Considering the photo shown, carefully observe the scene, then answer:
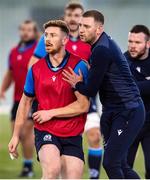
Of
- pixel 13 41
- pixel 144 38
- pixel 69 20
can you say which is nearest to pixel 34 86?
pixel 144 38

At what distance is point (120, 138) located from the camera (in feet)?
31.8

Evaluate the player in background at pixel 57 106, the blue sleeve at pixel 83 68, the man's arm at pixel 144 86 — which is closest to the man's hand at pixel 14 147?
the player in background at pixel 57 106

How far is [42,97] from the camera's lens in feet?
31.4

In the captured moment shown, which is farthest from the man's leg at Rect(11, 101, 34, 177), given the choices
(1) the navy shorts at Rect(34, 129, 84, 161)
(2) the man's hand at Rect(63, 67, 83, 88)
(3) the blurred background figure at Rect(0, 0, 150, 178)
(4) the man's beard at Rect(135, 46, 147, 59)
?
(3) the blurred background figure at Rect(0, 0, 150, 178)

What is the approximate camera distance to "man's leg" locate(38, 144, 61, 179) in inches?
360

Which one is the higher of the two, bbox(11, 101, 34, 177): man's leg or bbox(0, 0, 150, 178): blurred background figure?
bbox(11, 101, 34, 177): man's leg

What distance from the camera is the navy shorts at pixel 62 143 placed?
31.1ft

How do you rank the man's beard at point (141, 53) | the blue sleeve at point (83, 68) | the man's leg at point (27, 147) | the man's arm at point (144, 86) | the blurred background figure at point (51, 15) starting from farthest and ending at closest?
the blurred background figure at point (51, 15) → the man's leg at point (27, 147) → the man's beard at point (141, 53) → the man's arm at point (144, 86) → the blue sleeve at point (83, 68)

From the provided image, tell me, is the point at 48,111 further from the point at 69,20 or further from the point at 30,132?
the point at 30,132

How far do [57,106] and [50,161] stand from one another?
630 millimetres

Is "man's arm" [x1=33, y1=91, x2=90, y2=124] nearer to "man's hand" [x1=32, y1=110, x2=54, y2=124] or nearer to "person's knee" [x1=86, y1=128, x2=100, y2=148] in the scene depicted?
"man's hand" [x1=32, y1=110, x2=54, y2=124]

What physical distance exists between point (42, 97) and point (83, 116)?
0.46m

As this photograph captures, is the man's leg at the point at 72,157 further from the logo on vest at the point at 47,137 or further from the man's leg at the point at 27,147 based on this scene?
the man's leg at the point at 27,147

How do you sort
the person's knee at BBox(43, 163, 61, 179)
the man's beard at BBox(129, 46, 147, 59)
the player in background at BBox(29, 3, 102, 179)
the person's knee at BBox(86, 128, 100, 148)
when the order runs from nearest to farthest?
the person's knee at BBox(43, 163, 61, 179)
the man's beard at BBox(129, 46, 147, 59)
the player in background at BBox(29, 3, 102, 179)
the person's knee at BBox(86, 128, 100, 148)
